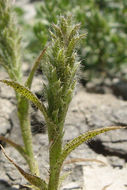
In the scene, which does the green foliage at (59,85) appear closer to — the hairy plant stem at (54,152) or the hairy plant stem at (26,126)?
the hairy plant stem at (54,152)

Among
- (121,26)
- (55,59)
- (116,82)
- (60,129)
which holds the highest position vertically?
(121,26)

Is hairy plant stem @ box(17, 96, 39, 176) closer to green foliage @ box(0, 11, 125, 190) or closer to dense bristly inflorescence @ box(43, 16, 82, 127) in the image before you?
green foliage @ box(0, 11, 125, 190)

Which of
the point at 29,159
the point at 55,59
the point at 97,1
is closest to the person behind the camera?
the point at 55,59

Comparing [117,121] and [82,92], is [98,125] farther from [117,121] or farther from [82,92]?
[82,92]

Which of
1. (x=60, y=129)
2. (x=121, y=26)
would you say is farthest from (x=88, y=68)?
(x=60, y=129)

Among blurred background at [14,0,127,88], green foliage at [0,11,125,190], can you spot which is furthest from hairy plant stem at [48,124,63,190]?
blurred background at [14,0,127,88]

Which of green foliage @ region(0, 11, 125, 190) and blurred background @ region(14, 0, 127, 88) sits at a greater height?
blurred background @ region(14, 0, 127, 88)

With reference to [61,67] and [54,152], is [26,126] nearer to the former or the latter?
[54,152]

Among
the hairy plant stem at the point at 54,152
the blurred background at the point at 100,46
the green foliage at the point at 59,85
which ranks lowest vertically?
the hairy plant stem at the point at 54,152

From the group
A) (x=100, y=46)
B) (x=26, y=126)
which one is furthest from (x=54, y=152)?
(x=100, y=46)

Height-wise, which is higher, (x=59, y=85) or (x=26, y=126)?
(x=26, y=126)

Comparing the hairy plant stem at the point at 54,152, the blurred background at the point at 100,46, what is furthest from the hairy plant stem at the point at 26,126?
the blurred background at the point at 100,46
